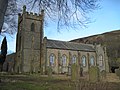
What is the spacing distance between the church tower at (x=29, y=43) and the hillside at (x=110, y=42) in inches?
903

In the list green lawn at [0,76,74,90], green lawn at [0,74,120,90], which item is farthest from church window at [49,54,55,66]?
green lawn at [0,76,74,90]

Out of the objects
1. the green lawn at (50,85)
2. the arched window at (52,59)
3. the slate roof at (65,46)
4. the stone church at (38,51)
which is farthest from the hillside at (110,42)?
the green lawn at (50,85)

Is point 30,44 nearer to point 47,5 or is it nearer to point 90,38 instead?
point 47,5

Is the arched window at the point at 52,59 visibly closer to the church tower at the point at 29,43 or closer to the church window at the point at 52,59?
the church window at the point at 52,59

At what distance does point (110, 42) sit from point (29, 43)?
3653cm

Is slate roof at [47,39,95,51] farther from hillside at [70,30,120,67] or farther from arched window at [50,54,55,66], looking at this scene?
hillside at [70,30,120,67]

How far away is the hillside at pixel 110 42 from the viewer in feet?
192

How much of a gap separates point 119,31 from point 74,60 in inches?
1367

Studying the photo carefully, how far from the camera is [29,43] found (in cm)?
4347

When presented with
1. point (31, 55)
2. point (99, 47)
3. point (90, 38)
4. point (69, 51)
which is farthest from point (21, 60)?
point (90, 38)

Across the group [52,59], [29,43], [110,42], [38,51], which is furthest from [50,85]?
[110,42]

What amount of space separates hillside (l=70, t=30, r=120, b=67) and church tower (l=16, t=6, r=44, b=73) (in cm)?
2293

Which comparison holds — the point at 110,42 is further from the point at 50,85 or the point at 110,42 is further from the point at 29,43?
the point at 50,85

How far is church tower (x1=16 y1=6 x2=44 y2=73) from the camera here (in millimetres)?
42125
